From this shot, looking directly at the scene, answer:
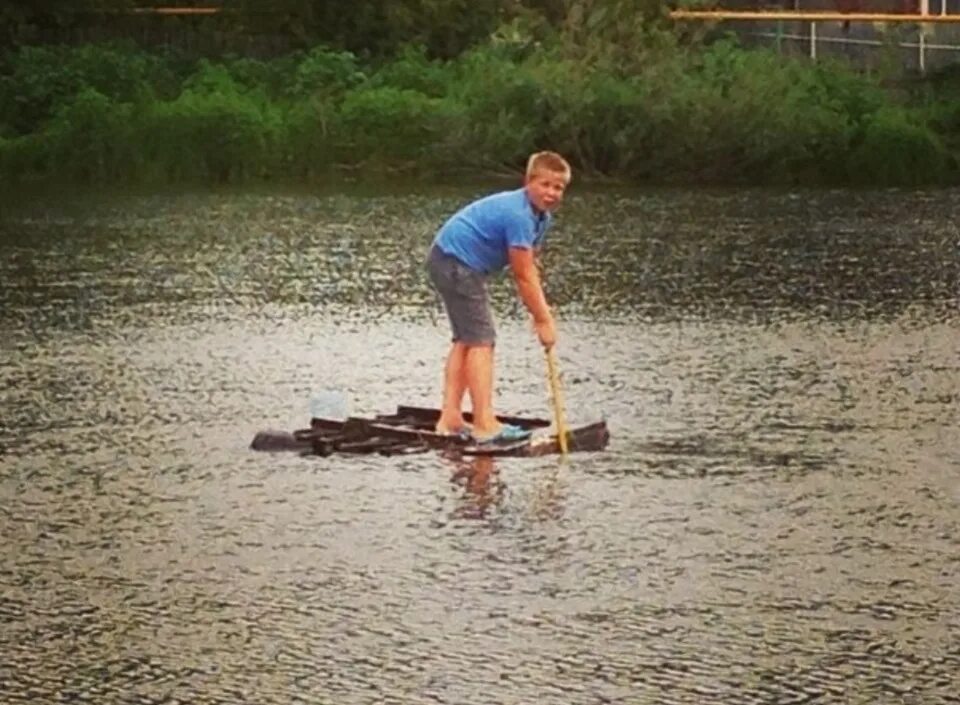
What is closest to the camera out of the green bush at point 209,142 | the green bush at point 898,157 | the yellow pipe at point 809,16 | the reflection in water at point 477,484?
the reflection in water at point 477,484

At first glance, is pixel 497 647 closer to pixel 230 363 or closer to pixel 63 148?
pixel 230 363

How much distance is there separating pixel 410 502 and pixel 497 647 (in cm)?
276

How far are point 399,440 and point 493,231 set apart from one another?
3.49 ft

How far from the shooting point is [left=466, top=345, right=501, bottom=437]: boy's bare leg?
12.9m

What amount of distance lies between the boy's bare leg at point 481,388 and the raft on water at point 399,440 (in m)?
0.10

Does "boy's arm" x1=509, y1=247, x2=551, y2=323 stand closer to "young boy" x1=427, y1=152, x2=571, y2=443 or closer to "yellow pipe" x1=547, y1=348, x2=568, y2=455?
"young boy" x1=427, y1=152, x2=571, y2=443

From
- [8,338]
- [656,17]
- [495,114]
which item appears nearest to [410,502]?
[8,338]

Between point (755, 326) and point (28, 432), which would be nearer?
point (28, 432)

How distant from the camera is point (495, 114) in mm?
36750

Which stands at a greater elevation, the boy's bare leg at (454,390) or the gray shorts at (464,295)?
the gray shorts at (464,295)

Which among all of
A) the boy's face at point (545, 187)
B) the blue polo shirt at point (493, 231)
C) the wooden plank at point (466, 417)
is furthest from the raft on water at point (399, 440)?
the boy's face at point (545, 187)

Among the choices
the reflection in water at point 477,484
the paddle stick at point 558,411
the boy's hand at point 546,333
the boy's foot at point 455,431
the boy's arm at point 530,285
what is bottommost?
the reflection in water at point 477,484

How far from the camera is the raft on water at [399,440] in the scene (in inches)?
504

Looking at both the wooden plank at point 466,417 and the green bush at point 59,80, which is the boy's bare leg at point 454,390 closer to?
the wooden plank at point 466,417
